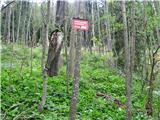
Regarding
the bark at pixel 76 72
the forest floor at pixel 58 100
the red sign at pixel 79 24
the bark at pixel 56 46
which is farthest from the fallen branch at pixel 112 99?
the red sign at pixel 79 24

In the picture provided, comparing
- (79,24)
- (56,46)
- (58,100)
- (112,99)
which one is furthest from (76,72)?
(56,46)

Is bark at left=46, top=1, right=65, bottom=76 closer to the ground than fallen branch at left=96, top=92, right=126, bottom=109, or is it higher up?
higher up

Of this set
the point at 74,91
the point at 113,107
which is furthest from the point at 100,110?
the point at 74,91

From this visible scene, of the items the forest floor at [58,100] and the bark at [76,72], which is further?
the forest floor at [58,100]

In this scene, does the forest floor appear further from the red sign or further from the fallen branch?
the red sign

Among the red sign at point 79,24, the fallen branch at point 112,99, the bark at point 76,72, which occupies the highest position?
the red sign at point 79,24

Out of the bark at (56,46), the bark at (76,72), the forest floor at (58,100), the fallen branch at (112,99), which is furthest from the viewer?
the bark at (56,46)

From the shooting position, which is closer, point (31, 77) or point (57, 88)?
point (57, 88)

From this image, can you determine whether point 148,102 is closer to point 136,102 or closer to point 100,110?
point 136,102

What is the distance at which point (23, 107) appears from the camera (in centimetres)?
900

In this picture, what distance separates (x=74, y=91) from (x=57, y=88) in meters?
4.41

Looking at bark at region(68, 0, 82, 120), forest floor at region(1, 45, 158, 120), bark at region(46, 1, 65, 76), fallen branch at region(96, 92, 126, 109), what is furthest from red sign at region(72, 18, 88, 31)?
bark at region(46, 1, 65, 76)

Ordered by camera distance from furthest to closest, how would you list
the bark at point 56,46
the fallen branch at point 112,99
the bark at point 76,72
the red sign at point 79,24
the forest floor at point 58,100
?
1. the bark at point 56,46
2. the fallen branch at point 112,99
3. the forest floor at point 58,100
4. the bark at point 76,72
5. the red sign at point 79,24

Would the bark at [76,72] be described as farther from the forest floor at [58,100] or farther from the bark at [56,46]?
the bark at [56,46]
